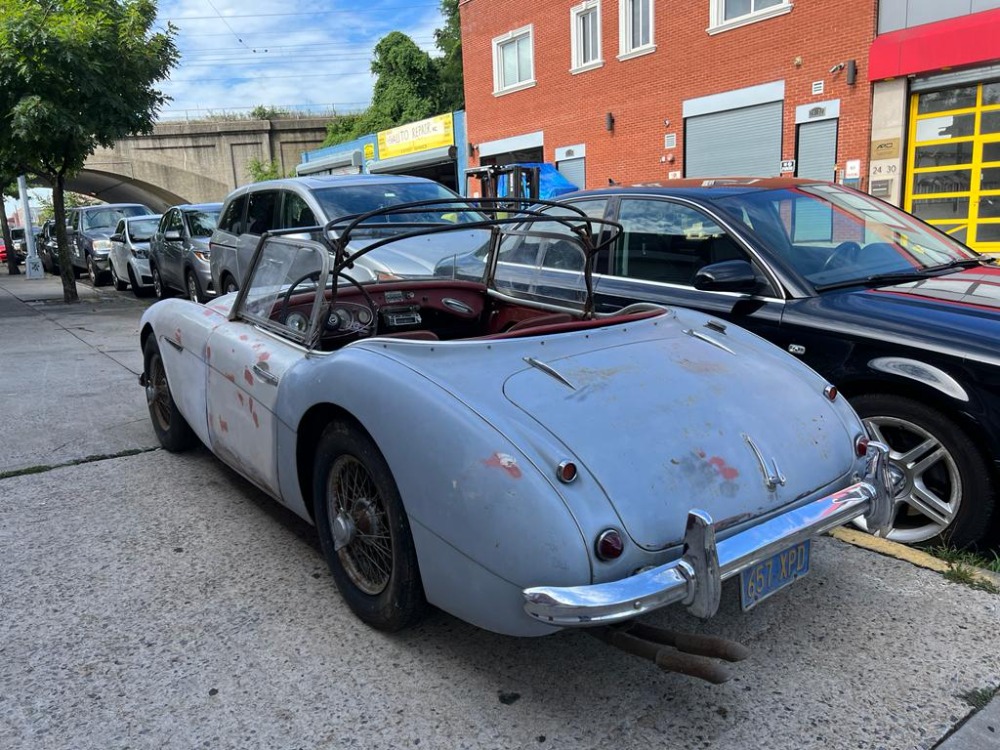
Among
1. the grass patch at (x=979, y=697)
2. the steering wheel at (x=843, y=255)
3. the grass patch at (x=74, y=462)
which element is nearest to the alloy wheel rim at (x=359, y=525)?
the grass patch at (x=979, y=697)

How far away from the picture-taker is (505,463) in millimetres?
2232

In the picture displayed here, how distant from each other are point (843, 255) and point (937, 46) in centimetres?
1070

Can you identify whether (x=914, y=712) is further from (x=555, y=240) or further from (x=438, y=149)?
(x=438, y=149)

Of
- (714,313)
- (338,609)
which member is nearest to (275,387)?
(338,609)

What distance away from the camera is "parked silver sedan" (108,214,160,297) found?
48.0 feet

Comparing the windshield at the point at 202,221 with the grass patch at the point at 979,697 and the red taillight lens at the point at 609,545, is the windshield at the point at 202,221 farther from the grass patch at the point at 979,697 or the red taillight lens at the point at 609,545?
the grass patch at the point at 979,697

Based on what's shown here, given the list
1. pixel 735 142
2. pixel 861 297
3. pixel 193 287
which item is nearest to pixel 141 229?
pixel 193 287

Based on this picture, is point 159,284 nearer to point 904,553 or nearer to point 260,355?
point 260,355

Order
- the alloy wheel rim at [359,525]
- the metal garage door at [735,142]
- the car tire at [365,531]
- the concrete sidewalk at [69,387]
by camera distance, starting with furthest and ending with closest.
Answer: the metal garage door at [735,142]
the concrete sidewalk at [69,387]
the alloy wheel rim at [359,525]
the car tire at [365,531]

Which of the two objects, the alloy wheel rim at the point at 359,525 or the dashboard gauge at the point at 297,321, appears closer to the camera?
the alloy wheel rim at the point at 359,525

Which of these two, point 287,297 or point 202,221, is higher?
point 202,221

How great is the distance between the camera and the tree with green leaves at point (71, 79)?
1259 cm

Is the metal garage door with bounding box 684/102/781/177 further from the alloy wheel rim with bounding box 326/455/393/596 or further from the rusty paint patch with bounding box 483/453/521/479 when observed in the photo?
the rusty paint patch with bounding box 483/453/521/479

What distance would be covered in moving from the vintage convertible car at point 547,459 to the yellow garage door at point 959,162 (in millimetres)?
11872
